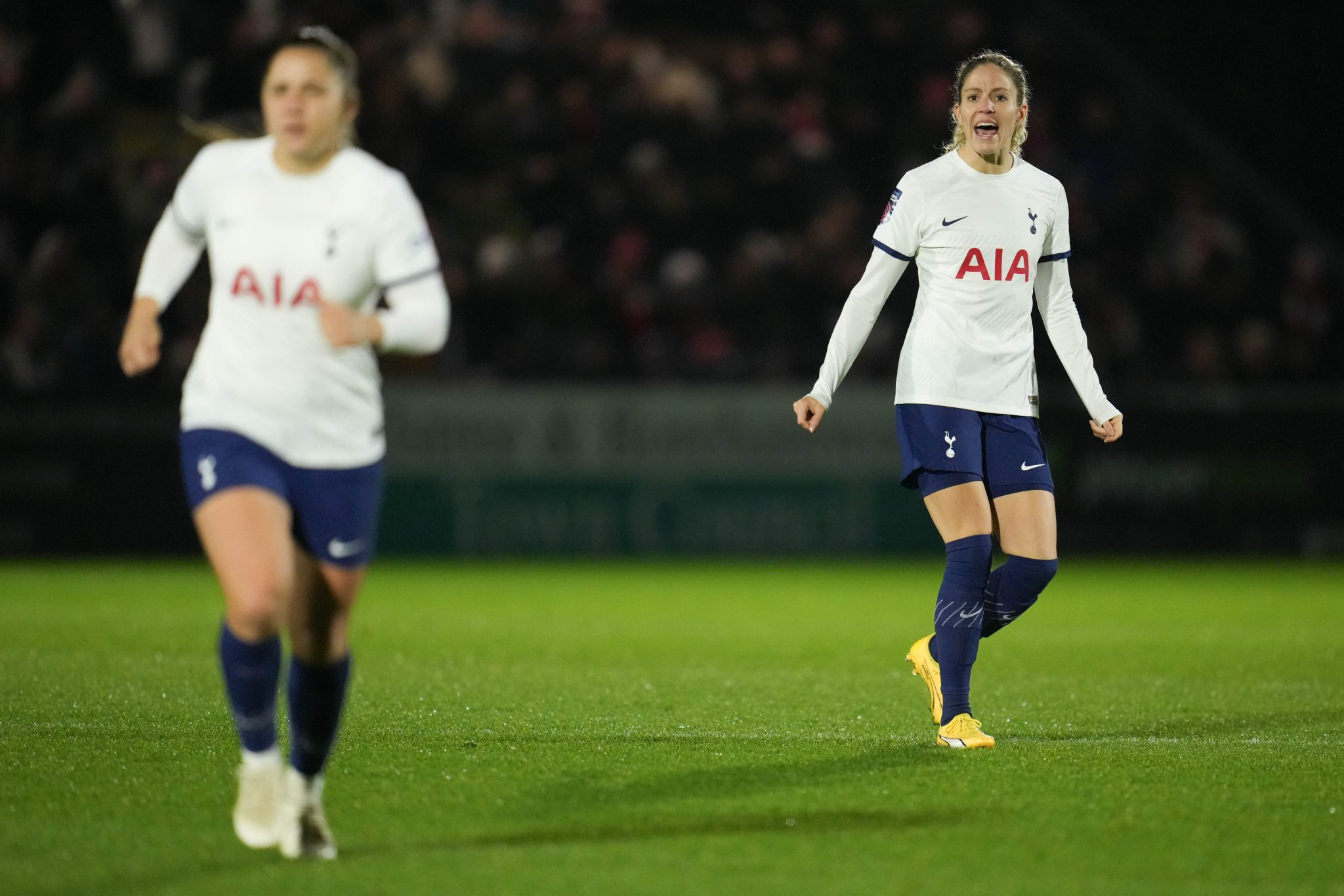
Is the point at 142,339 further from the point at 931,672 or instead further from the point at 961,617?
the point at 931,672

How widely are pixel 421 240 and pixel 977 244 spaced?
240cm

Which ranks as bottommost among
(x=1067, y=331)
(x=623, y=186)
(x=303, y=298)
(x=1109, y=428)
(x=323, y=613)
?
(x=323, y=613)

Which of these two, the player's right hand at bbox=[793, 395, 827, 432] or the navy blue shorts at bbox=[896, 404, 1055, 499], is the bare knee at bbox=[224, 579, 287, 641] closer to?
the player's right hand at bbox=[793, 395, 827, 432]

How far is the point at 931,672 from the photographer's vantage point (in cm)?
636

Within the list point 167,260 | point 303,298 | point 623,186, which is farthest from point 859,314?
point 623,186

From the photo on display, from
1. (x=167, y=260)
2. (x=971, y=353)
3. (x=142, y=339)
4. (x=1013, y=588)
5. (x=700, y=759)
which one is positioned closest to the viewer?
(x=142, y=339)

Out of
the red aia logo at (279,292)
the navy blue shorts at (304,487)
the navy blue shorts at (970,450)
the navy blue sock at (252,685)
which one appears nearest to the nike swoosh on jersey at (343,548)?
the navy blue shorts at (304,487)

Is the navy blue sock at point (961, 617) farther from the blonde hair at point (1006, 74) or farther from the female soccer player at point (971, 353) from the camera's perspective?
the blonde hair at point (1006, 74)

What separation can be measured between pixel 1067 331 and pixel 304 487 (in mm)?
3147

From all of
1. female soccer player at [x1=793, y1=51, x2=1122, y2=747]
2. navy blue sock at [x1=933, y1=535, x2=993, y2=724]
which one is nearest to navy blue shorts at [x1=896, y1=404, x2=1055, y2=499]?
female soccer player at [x1=793, y1=51, x2=1122, y2=747]

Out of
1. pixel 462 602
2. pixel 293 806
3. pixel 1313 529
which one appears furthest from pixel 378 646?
pixel 1313 529

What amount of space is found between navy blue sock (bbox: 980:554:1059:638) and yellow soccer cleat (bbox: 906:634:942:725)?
21 cm

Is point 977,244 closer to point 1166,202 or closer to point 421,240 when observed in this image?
point 421,240

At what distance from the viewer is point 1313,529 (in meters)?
15.8
